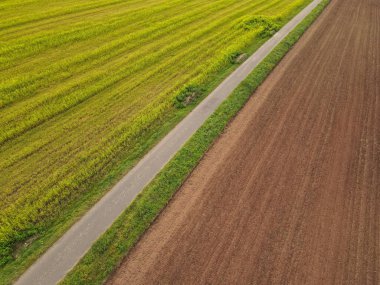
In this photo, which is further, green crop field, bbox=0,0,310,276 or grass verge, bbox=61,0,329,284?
green crop field, bbox=0,0,310,276

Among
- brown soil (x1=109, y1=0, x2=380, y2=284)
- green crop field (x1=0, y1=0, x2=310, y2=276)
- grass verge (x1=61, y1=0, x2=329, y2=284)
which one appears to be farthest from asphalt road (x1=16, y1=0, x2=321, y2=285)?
brown soil (x1=109, y1=0, x2=380, y2=284)

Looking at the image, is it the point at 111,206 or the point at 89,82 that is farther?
the point at 89,82

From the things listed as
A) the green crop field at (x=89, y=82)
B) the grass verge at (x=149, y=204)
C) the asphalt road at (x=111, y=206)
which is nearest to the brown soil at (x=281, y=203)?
the grass verge at (x=149, y=204)

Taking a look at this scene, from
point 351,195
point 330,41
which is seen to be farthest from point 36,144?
point 330,41

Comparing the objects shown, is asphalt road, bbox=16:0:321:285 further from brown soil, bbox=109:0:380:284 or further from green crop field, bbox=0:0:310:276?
brown soil, bbox=109:0:380:284

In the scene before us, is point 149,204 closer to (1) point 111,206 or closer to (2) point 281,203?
(1) point 111,206

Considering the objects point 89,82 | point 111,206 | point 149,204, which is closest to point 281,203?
point 149,204

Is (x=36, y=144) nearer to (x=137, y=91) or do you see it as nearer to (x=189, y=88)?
(x=137, y=91)
